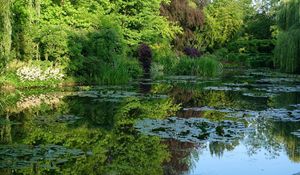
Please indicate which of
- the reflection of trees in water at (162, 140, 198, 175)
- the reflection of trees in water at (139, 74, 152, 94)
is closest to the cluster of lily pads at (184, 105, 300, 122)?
the reflection of trees in water at (162, 140, 198, 175)

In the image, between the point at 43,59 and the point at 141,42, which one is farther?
the point at 141,42

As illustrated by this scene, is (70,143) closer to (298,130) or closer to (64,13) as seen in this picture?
(298,130)

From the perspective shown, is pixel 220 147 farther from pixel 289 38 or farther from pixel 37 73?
pixel 289 38

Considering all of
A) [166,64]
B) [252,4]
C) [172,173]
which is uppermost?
[252,4]

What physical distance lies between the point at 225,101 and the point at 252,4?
1536 inches

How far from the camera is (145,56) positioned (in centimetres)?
2492

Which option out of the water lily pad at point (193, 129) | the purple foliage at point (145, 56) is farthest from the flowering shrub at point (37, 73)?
the purple foliage at point (145, 56)

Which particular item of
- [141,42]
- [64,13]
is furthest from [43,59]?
[141,42]

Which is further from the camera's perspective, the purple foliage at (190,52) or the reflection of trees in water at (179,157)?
the purple foliage at (190,52)

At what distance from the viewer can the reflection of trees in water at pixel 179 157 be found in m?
5.55

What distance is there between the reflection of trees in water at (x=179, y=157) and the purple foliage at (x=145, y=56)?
58.6 ft

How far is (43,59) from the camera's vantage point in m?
17.1

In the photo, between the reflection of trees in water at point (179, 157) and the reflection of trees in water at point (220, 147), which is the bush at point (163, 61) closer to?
the reflection of trees in water at point (220, 147)

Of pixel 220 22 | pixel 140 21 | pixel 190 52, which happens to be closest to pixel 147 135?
pixel 140 21
